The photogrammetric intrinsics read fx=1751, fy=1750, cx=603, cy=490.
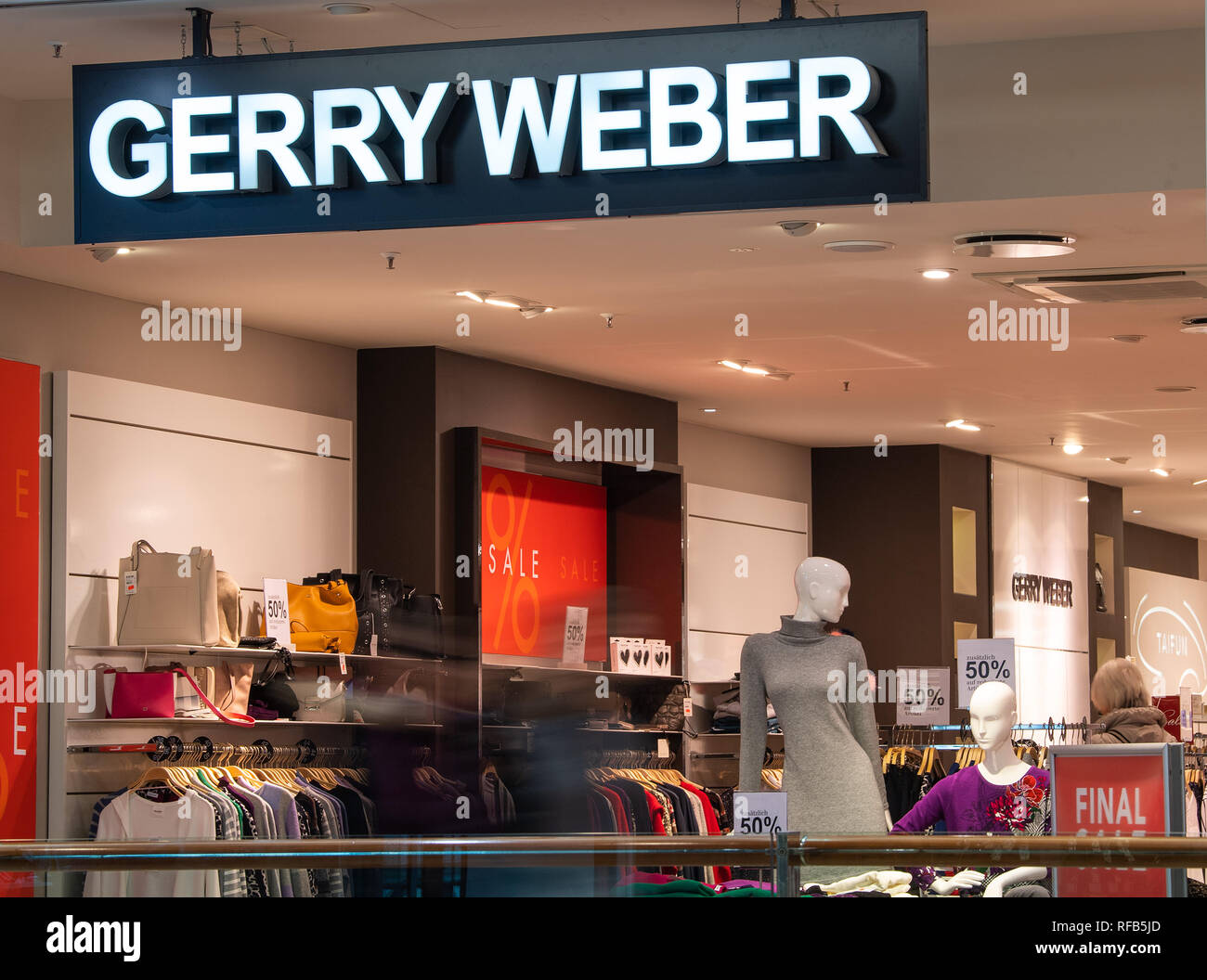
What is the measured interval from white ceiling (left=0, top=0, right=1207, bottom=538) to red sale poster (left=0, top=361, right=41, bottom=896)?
501 millimetres

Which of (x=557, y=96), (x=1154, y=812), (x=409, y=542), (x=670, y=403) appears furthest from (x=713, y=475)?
(x=1154, y=812)

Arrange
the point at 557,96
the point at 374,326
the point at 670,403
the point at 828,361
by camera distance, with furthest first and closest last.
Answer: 1. the point at 670,403
2. the point at 828,361
3. the point at 374,326
4. the point at 557,96

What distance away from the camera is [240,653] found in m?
7.03

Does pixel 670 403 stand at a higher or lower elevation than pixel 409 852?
higher

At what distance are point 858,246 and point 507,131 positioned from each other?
207 centimetres

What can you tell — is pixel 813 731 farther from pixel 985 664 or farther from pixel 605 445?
pixel 605 445

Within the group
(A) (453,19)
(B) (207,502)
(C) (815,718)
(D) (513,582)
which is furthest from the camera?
(D) (513,582)

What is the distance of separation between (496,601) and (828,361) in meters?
2.10

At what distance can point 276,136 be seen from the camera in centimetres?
466

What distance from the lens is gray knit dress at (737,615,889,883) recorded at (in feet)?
15.2

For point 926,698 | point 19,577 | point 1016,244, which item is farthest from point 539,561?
point 1016,244

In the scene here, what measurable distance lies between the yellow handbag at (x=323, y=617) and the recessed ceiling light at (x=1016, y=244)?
308cm

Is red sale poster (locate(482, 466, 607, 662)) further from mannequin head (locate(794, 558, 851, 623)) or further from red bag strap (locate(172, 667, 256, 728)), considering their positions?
mannequin head (locate(794, 558, 851, 623))

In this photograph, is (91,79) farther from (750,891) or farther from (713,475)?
(713,475)
